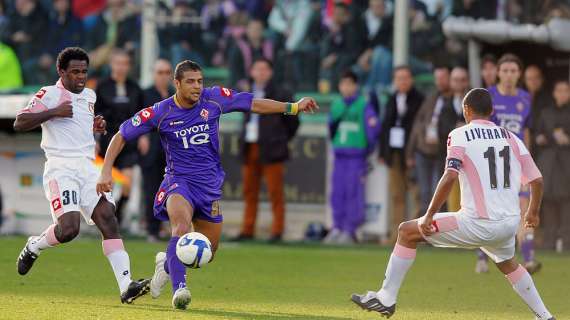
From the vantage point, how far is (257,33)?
20.7 metres

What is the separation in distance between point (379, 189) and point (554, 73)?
10.3 ft

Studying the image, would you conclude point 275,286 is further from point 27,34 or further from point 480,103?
point 27,34

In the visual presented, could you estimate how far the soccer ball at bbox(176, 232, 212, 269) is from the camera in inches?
399

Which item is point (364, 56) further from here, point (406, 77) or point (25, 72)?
point (25, 72)

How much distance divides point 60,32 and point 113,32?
3.22 ft

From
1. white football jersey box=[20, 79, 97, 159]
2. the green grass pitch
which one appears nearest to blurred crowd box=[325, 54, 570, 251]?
the green grass pitch

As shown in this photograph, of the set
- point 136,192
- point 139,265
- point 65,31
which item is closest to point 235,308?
point 139,265

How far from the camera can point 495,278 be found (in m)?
14.2

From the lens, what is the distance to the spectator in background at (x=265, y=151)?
1855cm

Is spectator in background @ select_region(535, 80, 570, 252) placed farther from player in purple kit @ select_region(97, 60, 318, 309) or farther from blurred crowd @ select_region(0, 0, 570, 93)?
player in purple kit @ select_region(97, 60, 318, 309)

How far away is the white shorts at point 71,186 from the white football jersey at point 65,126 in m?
0.09

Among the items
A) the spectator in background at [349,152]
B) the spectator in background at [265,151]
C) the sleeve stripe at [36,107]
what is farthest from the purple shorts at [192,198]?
the spectator in background at [349,152]

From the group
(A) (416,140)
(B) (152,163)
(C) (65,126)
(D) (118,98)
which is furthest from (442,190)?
(B) (152,163)

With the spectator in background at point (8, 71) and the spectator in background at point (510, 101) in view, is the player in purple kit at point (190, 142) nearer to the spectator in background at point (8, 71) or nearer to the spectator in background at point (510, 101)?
the spectator in background at point (510, 101)
